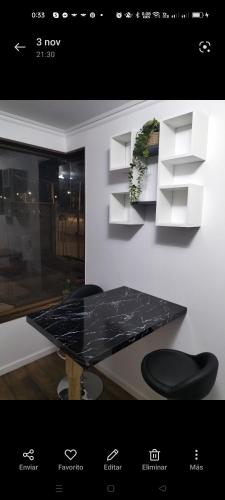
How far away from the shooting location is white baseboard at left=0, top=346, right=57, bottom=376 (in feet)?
7.64

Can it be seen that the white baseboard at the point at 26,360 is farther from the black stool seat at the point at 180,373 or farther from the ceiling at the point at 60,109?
the ceiling at the point at 60,109

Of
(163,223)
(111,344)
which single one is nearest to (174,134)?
(163,223)

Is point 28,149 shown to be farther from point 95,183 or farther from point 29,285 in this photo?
point 29,285

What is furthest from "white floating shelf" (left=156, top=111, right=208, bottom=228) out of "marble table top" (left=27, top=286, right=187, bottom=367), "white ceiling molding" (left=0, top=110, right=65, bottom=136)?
"white ceiling molding" (left=0, top=110, right=65, bottom=136)

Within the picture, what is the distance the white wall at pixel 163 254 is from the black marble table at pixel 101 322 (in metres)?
0.17

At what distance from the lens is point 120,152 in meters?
1.96

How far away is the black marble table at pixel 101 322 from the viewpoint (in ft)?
3.85

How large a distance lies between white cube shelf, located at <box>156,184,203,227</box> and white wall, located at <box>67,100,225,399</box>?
0.23 feet
